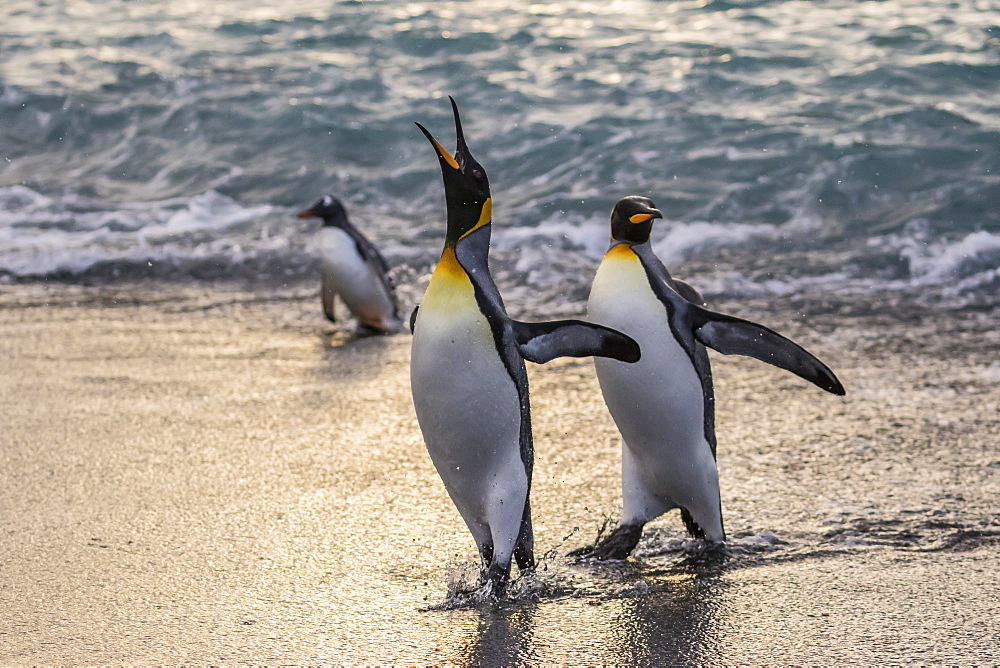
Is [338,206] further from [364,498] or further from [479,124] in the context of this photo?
[479,124]

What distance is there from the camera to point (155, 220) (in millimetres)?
7781

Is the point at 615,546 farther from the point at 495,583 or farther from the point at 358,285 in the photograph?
the point at 358,285

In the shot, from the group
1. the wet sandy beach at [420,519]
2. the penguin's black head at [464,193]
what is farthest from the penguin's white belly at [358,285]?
the penguin's black head at [464,193]

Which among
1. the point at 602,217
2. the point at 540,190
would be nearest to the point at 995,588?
the point at 602,217

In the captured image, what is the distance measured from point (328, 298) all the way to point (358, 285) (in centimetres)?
21

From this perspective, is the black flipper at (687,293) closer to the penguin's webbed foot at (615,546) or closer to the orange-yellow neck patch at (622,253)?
the orange-yellow neck patch at (622,253)

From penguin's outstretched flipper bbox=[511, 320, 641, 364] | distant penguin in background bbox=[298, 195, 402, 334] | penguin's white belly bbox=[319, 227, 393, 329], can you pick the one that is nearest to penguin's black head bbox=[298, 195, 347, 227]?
distant penguin in background bbox=[298, 195, 402, 334]

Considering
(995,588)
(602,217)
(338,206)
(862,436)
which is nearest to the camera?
(995,588)

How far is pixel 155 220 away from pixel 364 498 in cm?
513

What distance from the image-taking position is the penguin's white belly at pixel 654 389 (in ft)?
9.32

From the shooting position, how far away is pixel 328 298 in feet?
18.6

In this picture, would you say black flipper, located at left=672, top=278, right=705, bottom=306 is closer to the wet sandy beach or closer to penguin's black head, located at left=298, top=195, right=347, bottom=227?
the wet sandy beach

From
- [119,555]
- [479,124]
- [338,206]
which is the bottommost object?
[479,124]

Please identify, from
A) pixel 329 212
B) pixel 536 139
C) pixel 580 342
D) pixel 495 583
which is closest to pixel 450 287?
pixel 580 342
